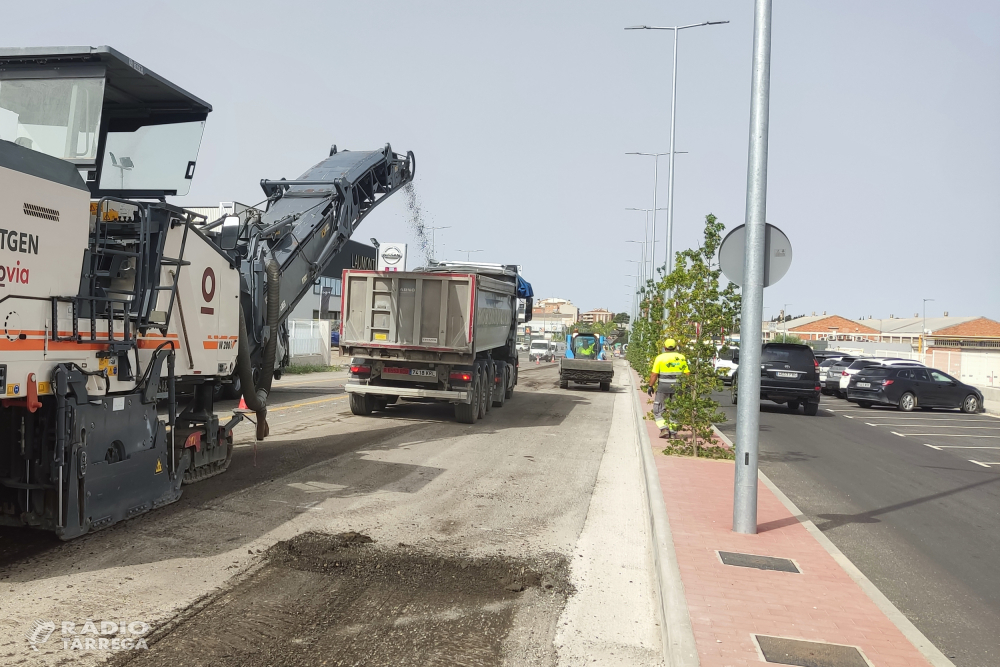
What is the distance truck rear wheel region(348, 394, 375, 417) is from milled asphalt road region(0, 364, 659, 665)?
250 cm

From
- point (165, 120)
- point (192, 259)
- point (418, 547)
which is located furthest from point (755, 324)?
point (165, 120)

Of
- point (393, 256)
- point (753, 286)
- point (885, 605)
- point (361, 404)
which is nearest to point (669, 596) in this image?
point (885, 605)

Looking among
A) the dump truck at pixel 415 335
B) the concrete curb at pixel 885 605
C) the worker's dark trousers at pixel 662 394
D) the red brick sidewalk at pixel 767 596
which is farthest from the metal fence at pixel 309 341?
the concrete curb at pixel 885 605

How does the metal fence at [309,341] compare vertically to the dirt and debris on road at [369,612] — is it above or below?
above

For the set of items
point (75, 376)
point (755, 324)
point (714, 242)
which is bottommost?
point (75, 376)

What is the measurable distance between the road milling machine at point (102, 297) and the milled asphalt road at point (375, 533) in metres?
0.40

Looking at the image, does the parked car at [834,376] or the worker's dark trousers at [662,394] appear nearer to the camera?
the worker's dark trousers at [662,394]

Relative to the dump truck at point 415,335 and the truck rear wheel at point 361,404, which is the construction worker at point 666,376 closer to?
the dump truck at point 415,335

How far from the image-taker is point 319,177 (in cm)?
1291

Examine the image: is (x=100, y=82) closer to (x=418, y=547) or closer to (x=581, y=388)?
(x=418, y=547)

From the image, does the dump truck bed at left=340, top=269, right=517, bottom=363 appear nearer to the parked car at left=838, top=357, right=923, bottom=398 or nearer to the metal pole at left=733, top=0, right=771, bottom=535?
the metal pole at left=733, top=0, right=771, bottom=535

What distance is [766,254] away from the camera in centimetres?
730

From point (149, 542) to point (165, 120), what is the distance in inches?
155

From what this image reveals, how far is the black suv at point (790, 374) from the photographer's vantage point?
20.8m
